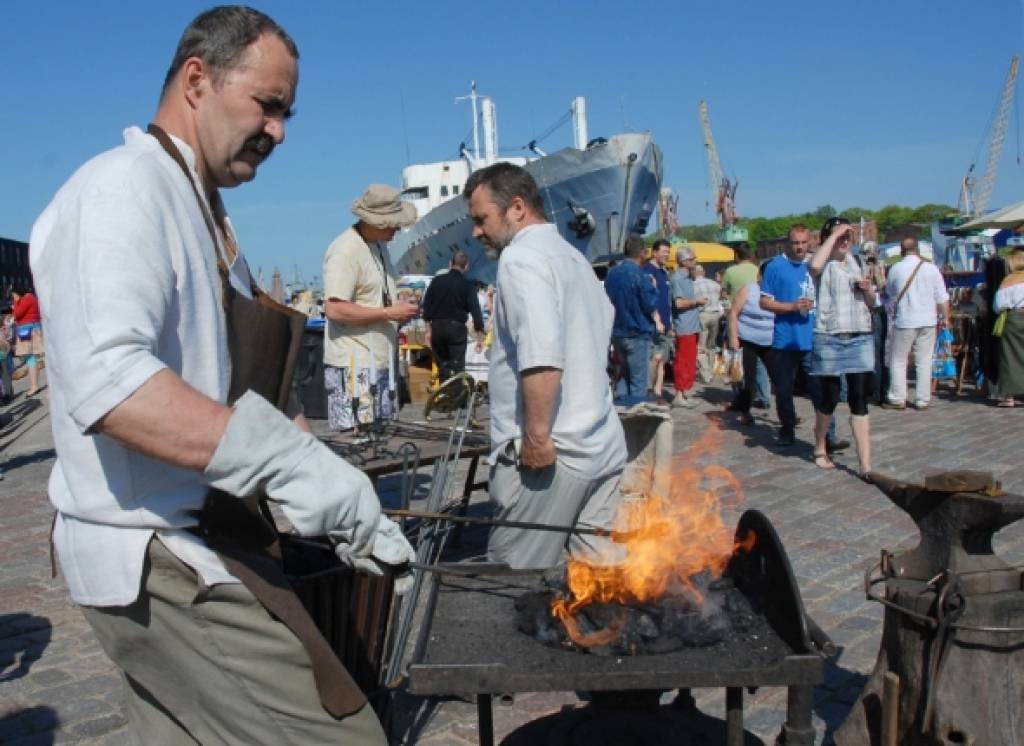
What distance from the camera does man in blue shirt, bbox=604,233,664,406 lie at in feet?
30.8

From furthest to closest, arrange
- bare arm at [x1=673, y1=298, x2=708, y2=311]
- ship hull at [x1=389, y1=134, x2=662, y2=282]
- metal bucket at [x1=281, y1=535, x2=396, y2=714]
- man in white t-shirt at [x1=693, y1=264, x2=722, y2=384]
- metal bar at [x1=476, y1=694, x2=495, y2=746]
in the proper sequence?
ship hull at [x1=389, y1=134, x2=662, y2=282] < man in white t-shirt at [x1=693, y1=264, x2=722, y2=384] < bare arm at [x1=673, y1=298, x2=708, y2=311] < metal bar at [x1=476, y1=694, x2=495, y2=746] < metal bucket at [x1=281, y1=535, x2=396, y2=714]

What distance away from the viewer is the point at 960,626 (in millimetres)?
2543

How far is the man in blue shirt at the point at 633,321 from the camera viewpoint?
9398 mm

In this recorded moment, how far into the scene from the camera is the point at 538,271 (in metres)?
3.52

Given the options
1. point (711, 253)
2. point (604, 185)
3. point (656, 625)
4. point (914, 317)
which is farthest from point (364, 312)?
point (604, 185)

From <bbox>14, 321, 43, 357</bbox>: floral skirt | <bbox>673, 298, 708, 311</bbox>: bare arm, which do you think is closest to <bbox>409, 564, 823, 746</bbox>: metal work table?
<bbox>673, 298, 708, 311</bbox>: bare arm

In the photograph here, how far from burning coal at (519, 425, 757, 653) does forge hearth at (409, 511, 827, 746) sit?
44 millimetres

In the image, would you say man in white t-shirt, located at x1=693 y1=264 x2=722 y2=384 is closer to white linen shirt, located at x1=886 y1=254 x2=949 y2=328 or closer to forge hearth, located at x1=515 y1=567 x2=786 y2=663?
white linen shirt, located at x1=886 y1=254 x2=949 y2=328

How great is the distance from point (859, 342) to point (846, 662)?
3644 millimetres

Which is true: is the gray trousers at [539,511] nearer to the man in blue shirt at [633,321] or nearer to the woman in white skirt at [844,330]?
the woman in white skirt at [844,330]

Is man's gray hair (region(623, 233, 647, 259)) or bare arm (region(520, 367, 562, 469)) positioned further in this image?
man's gray hair (region(623, 233, 647, 259))

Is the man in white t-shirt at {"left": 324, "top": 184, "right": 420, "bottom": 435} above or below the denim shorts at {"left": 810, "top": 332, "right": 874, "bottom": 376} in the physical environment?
above

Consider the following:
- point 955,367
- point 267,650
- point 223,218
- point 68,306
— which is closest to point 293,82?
point 223,218

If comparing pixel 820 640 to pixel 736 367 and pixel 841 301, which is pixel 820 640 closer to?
pixel 841 301
